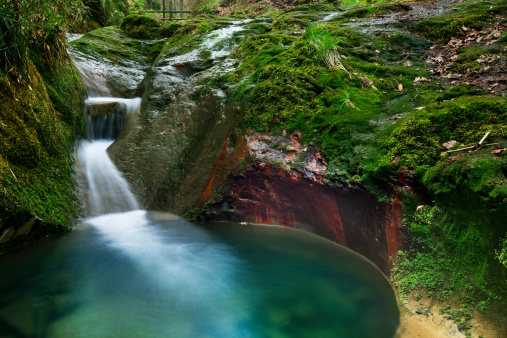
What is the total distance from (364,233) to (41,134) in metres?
4.52

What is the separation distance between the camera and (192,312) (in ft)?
9.51

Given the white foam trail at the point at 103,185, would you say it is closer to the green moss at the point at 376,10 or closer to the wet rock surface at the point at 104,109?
the wet rock surface at the point at 104,109

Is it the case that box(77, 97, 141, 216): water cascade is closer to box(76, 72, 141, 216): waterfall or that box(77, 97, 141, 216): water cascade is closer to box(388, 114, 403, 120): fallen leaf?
box(76, 72, 141, 216): waterfall

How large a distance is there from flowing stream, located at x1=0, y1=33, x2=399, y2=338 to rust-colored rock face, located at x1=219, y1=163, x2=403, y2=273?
0.50 feet

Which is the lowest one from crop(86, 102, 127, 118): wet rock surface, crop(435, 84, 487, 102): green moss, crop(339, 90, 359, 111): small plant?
crop(86, 102, 127, 118): wet rock surface

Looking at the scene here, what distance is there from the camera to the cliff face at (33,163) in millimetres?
3680

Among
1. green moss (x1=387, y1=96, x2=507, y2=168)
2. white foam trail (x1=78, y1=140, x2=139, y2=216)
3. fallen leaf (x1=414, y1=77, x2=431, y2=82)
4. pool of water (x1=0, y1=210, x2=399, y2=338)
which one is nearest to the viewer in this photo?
pool of water (x1=0, y1=210, x2=399, y2=338)

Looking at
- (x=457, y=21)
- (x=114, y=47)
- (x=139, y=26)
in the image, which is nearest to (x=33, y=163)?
(x=114, y=47)

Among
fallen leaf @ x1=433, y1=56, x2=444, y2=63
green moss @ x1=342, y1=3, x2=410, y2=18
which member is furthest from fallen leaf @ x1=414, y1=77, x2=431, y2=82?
green moss @ x1=342, y1=3, x2=410, y2=18

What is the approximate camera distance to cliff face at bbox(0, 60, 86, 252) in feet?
12.1

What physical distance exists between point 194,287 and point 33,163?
110 inches

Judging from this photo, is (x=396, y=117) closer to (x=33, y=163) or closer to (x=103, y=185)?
(x=103, y=185)

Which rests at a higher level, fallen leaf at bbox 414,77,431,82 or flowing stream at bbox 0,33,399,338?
fallen leaf at bbox 414,77,431,82

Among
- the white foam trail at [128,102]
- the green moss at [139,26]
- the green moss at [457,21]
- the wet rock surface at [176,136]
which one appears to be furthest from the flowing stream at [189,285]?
the green moss at [139,26]
